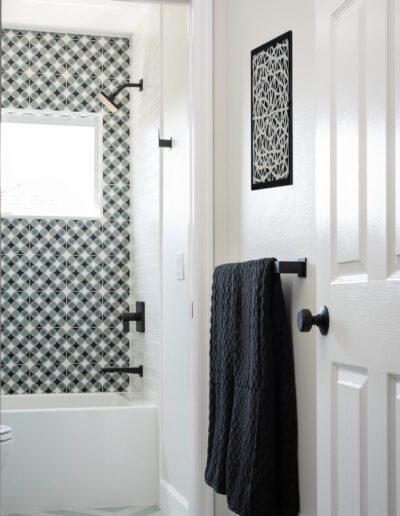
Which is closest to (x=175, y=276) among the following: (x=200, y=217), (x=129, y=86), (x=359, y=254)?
(x=200, y=217)

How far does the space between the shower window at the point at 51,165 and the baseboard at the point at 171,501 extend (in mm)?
2025

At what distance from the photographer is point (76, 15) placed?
489cm

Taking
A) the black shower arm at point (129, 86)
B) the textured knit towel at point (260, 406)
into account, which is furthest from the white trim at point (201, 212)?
the black shower arm at point (129, 86)

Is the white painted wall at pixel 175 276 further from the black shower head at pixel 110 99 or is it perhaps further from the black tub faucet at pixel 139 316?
the black shower head at pixel 110 99

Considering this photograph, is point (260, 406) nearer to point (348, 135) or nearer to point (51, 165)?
point (348, 135)

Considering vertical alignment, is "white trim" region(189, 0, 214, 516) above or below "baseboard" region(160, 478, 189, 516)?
above

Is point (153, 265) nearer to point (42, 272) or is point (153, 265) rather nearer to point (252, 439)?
point (42, 272)

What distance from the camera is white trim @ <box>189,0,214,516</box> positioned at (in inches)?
113

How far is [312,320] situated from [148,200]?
9.16 feet

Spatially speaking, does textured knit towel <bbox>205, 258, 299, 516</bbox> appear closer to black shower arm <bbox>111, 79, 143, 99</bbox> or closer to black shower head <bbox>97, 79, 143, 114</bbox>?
black shower arm <bbox>111, 79, 143, 99</bbox>

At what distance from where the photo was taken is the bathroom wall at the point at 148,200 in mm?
4195

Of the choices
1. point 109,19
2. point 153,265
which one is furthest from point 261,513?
point 109,19

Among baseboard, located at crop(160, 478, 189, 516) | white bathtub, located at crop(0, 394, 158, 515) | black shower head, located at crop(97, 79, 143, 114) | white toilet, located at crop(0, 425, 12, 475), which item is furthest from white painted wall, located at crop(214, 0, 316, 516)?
black shower head, located at crop(97, 79, 143, 114)

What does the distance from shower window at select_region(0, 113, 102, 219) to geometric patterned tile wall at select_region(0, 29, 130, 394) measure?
8cm
